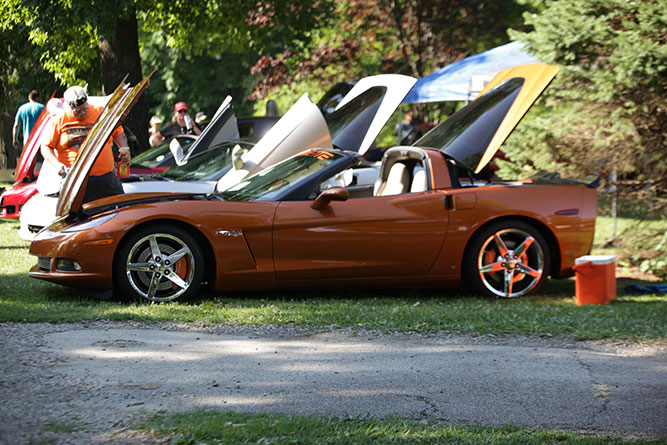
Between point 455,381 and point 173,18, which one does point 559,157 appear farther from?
point 173,18

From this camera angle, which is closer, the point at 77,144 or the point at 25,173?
the point at 77,144

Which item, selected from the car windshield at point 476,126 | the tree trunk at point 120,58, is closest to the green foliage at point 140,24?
the tree trunk at point 120,58

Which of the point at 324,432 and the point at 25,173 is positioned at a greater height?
the point at 25,173

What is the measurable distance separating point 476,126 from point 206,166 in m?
3.54

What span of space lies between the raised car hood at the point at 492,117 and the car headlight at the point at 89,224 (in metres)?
3.19

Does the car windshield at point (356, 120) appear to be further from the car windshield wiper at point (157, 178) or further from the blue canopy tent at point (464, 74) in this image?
the blue canopy tent at point (464, 74)

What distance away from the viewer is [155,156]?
12.3m

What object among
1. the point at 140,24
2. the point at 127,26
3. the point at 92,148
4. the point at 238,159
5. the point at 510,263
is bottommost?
the point at 510,263

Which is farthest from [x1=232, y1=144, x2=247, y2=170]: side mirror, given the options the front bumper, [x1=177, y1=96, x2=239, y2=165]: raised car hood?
the front bumper

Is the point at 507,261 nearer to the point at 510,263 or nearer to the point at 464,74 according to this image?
the point at 510,263

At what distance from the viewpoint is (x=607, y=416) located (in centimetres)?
424

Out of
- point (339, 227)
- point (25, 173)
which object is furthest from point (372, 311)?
point (25, 173)

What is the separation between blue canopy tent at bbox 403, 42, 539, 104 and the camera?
1499 cm

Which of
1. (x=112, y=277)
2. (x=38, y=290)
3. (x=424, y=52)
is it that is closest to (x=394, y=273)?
(x=112, y=277)
